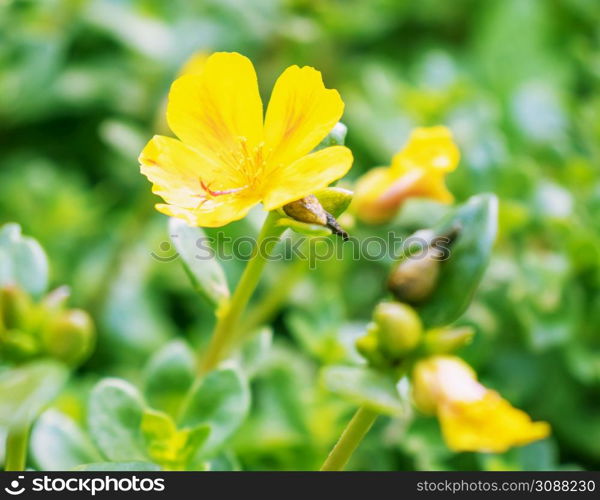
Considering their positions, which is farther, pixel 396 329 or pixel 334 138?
pixel 334 138

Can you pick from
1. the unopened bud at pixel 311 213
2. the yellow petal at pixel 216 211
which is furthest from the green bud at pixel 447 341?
the yellow petal at pixel 216 211

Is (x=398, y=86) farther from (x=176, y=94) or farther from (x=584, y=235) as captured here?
(x=176, y=94)

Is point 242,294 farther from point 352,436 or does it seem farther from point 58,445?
point 58,445

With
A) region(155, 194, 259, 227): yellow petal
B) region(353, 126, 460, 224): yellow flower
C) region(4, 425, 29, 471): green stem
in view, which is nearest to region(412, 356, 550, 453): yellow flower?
region(155, 194, 259, 227): yellow petal

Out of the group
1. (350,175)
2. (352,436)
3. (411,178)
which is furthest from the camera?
(350,175)

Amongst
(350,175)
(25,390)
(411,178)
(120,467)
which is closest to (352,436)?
(120,467)

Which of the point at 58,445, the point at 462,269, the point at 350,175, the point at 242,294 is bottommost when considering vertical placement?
the point at 58,445

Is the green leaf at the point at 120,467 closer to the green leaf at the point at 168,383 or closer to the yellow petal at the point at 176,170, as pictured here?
the green leaf at the point at 168,383
